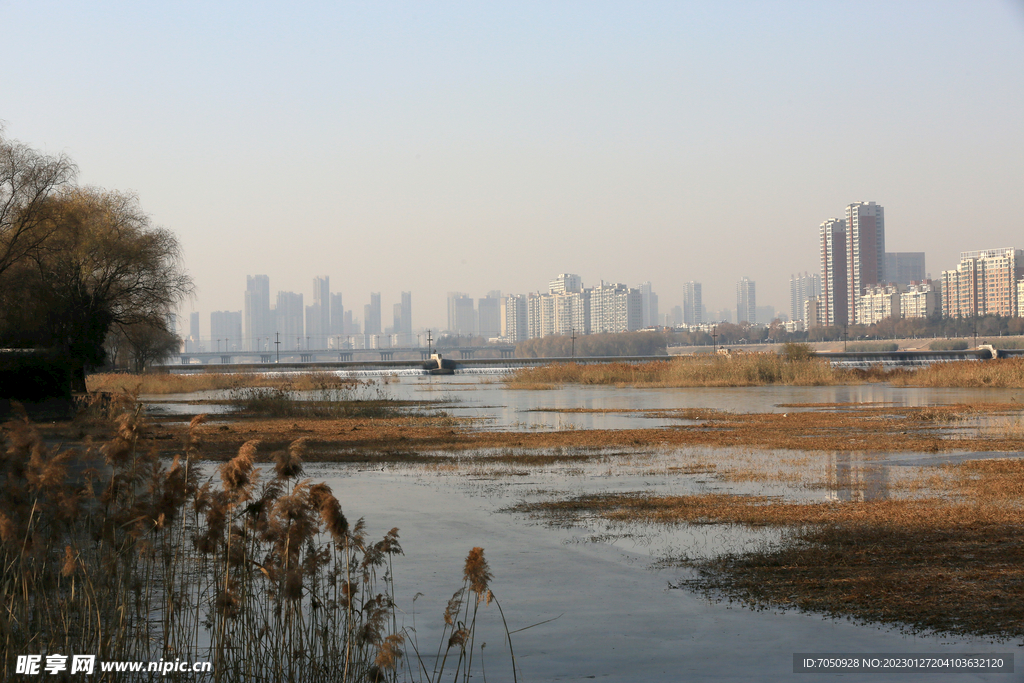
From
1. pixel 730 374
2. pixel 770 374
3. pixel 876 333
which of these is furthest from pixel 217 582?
pixel 876 333

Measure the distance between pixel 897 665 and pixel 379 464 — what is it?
10302 mm

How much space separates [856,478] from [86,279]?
2838 centimetres

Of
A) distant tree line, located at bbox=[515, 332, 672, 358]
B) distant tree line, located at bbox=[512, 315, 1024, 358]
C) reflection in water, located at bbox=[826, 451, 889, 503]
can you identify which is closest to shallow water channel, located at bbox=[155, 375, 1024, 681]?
reflection in water, located at bbox=[826, 451, 889, 503]

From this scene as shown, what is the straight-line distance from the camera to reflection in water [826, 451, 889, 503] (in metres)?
10.0

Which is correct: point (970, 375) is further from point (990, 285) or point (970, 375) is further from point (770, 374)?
point (990, 285)

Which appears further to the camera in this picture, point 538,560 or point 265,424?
point 265,424

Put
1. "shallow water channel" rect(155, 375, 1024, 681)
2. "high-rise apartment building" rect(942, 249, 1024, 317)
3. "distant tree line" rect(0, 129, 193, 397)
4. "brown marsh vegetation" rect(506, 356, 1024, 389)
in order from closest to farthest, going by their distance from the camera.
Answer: "shallow water channel" rect(155, 375, 1024, 681)
"distant tree line" rect(0, 129, 193, 397)
"brown marsh vegetation" rect(506, 356, 1024, 389)
"high-rise apartment building" rect(942, 249, 1024, 317)

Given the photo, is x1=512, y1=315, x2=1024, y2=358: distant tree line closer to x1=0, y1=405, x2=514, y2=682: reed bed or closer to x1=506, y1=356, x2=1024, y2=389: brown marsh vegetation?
x1=506, y1=356, x2=1024, y2=389: brown marsh vegetation

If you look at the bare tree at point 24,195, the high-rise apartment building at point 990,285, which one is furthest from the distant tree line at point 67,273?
the high-rise apartment building at point 990,285

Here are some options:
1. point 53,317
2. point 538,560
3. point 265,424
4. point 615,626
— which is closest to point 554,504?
point 538,560

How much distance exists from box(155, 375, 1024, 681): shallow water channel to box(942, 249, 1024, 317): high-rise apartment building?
186m

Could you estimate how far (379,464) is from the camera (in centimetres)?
1417

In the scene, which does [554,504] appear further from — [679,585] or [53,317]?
[53,317]

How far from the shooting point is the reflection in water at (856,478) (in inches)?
396
